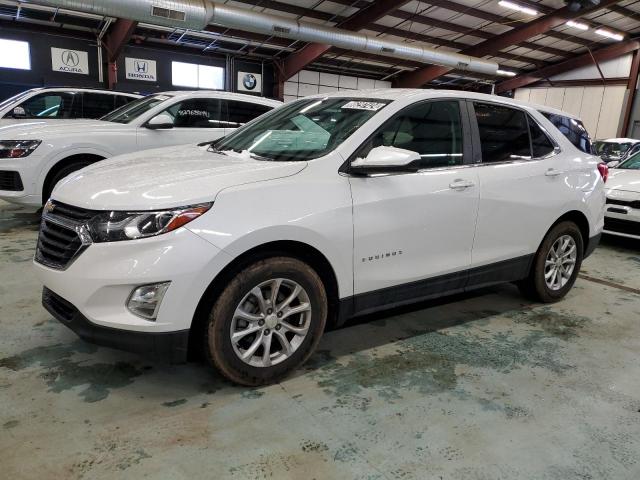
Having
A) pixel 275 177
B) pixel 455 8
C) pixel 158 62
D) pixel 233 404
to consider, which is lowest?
pixel 233 404

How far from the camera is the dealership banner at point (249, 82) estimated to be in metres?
17.3

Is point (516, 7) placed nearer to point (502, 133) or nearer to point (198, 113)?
point (198, 113)

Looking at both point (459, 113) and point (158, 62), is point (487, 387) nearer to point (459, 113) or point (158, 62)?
point (459, 113)

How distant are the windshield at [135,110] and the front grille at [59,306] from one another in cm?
390

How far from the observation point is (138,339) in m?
2.05

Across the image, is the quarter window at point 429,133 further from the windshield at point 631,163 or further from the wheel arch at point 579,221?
the windshield at point 631,163

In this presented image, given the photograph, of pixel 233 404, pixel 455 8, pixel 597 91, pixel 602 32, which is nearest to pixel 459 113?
pixel 233 404

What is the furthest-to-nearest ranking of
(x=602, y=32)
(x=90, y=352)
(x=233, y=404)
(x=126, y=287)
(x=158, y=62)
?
1. (x=602, y=32)
2. (x=158, y=62)
3. (x=90, y=352)
4. (x=233, y=404)
5. (x=126, y=287)

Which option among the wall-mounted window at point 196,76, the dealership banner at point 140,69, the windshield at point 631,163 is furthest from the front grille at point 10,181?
the wall-mounted window at point 196,76

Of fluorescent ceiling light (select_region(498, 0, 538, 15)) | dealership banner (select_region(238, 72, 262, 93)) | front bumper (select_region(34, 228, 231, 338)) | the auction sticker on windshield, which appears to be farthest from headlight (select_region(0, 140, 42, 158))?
fluorescent ceiling light (select_region(498, 0, 538, 15))

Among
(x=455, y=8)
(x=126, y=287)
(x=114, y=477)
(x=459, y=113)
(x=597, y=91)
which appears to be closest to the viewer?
(x=114, y=477)

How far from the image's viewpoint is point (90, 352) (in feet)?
8.74

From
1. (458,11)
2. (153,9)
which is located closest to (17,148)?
(153,9)

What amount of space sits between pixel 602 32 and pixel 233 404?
21.1m
